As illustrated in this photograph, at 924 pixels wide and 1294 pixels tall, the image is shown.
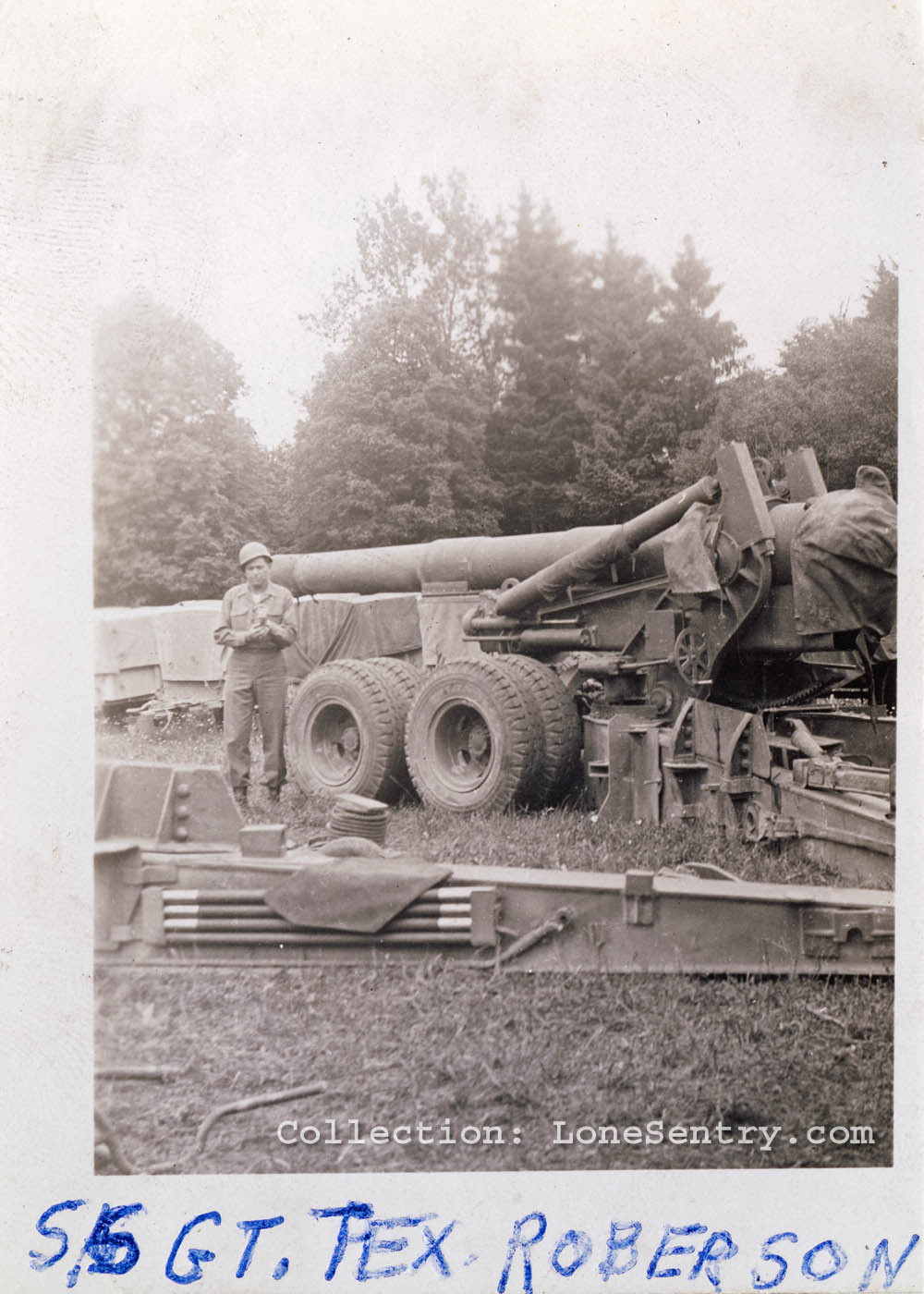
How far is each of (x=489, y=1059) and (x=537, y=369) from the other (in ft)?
8.91

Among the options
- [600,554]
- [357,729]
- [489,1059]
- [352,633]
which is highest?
[600,554]

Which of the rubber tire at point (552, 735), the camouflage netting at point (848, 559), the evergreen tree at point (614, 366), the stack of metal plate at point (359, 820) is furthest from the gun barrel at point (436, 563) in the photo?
the stack of metal plate at point (359, 820)

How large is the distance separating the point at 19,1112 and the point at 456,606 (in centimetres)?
400

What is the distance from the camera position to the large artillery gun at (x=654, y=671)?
16.4 feet

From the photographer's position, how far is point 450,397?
4.78m

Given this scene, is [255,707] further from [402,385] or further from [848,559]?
[848,559]

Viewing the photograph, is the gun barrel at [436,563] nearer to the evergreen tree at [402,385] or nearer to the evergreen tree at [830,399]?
the evergreen tree at [402,385]

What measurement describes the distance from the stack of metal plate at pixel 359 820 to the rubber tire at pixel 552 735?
191 centimetres

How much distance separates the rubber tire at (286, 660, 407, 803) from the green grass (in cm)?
286

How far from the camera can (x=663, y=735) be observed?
5.75 m

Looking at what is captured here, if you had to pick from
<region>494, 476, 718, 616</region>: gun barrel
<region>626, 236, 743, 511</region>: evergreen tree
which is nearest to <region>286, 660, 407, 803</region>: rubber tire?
<region>494, 476, 718, 616</region>: gun barrel

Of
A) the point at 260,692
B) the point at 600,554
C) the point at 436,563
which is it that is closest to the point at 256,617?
the point at 260,692

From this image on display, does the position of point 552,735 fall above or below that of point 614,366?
below

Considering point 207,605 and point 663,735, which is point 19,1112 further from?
point 663,735
